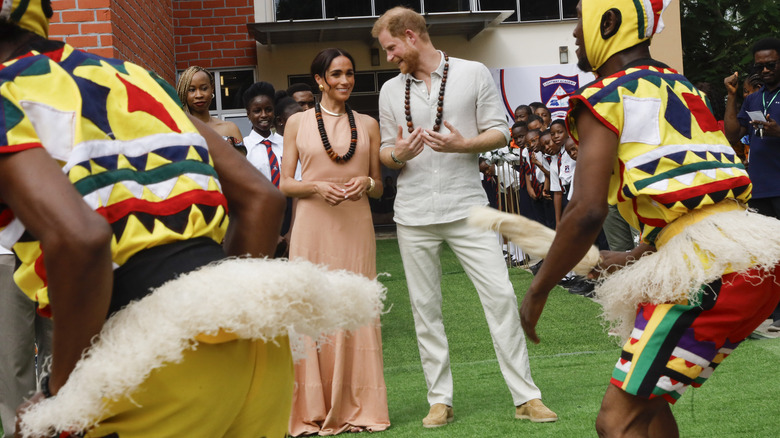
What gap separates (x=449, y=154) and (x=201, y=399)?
140 inches

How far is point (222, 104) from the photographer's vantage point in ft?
53.8

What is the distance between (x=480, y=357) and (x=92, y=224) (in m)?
5.72

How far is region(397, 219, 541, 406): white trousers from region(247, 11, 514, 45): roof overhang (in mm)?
10390

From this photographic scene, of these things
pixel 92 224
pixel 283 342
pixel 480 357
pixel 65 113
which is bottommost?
pixel 480 357

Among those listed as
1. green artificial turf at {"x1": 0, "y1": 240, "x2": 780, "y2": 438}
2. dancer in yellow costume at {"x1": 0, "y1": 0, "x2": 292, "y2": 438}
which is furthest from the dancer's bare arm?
green artificial turf at {"x1": 0, "y1": 240, "x2": 780, "y2": 438}

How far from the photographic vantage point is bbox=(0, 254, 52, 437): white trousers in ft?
15.9

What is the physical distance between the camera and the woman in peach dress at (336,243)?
5180 millimetres

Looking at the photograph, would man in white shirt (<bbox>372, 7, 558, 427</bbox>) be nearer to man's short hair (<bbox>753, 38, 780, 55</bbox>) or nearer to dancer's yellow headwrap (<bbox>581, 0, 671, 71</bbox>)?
dancer's yellow headwrap (<bbox>581, 0, 671, 71</bbox>)

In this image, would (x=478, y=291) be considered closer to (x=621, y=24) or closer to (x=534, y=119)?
(x=621, y=24)

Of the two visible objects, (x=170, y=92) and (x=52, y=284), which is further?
(x=170, y=92)

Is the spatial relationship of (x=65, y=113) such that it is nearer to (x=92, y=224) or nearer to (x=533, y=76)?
(x=92, y=224)

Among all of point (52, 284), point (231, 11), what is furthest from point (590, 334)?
point (231, 11)

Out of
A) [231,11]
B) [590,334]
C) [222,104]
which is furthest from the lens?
[222,104]

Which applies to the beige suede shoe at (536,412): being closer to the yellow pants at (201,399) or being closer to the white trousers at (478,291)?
the white trousers at (478,291)
